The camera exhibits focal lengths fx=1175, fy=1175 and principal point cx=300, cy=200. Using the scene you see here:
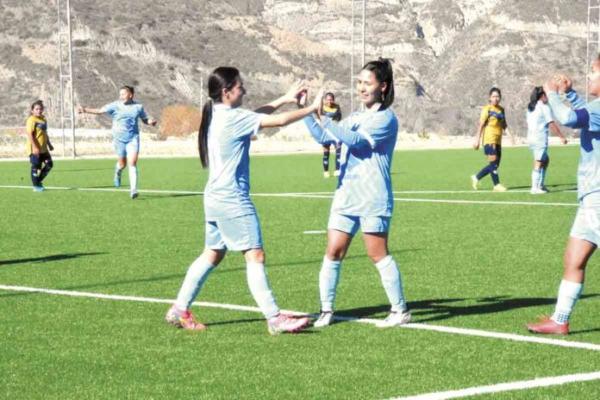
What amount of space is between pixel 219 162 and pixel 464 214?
11.7m

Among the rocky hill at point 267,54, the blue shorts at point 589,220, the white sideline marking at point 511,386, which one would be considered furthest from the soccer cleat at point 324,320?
→ the rocky hill at point 267,54

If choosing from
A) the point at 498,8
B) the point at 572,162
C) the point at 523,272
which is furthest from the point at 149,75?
the point at 523,272

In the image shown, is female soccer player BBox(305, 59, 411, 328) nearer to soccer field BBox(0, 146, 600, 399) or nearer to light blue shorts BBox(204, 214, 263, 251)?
soccer field BBox(0, 146, 600, 399)

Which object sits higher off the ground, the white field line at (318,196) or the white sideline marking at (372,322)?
the white sideline marking at (372,322)

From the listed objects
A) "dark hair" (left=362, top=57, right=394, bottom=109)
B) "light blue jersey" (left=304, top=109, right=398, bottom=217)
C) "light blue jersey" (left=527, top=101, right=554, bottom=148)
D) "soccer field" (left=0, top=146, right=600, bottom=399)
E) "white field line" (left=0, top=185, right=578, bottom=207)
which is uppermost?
"dark hair" (left=362, top=57, right=394, bottom=109)

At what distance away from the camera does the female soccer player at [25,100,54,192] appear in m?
26.7

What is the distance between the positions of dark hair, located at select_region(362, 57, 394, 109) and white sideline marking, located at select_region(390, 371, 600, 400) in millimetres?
2590

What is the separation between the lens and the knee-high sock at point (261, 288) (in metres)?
8.60

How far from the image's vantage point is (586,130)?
8.27m

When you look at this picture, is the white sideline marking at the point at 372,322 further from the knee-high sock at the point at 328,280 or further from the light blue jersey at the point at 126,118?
the light blue jersey at the point at 126,118

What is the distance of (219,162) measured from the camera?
852 cm

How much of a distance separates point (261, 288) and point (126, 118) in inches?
674

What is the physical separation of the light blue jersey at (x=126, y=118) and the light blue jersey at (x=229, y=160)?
16.8m

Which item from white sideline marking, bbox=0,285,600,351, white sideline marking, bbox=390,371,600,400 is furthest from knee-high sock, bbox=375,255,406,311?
white sideline marking, bbox=390,371,600,400
